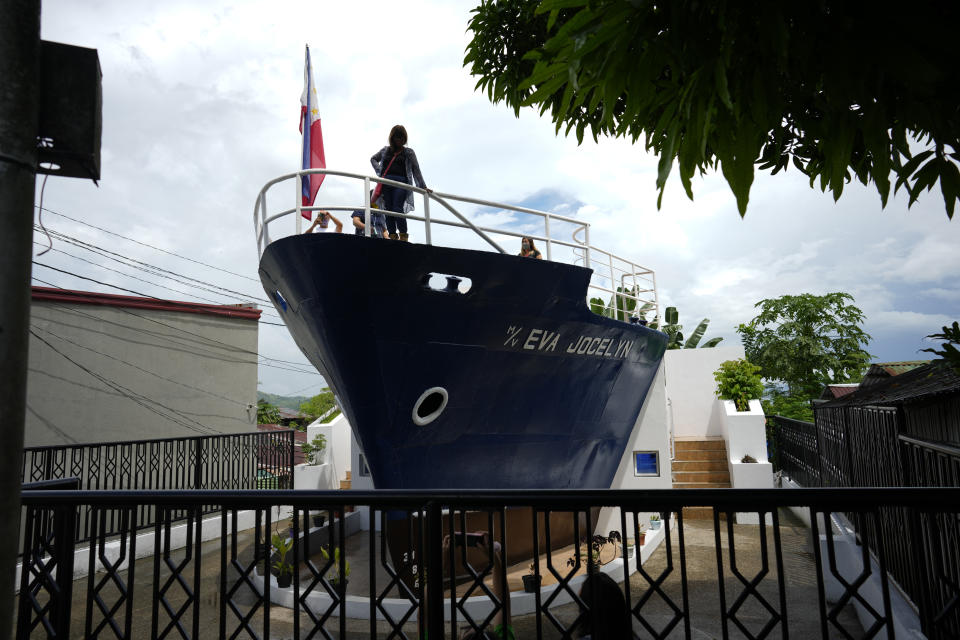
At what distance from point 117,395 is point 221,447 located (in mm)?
2888

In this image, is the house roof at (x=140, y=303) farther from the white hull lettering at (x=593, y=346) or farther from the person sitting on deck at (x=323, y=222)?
the white hull lettering at (x=593, y=346)

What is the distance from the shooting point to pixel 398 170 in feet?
23.3

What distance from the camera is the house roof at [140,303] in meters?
11.6

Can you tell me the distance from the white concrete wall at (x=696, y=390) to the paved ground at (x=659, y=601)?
669 centimetres

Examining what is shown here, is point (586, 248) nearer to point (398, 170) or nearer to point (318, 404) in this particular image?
point (398, 170)

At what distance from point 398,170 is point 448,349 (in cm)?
237

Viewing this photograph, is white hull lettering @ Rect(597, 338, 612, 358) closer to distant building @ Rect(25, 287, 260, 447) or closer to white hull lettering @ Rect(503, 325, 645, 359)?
white hull lettering @ Rect(503, 325, 645, 359)

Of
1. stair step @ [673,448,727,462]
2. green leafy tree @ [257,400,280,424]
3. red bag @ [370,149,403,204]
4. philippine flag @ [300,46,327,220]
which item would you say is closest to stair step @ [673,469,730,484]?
stair step @ [673,448,727,462]

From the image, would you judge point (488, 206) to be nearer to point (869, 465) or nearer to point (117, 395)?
point (869, 465)

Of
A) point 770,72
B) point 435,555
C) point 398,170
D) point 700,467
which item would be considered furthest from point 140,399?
point 770,72

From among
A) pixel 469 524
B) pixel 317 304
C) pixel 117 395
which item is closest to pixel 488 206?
pixel 317 304

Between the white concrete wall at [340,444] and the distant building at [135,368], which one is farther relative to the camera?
the white concrete wall at [340,444]

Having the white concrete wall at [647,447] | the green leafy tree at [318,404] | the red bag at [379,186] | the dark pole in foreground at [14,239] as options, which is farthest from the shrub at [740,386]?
the green leafy tree at [318,404]

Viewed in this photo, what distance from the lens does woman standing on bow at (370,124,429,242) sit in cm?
693
